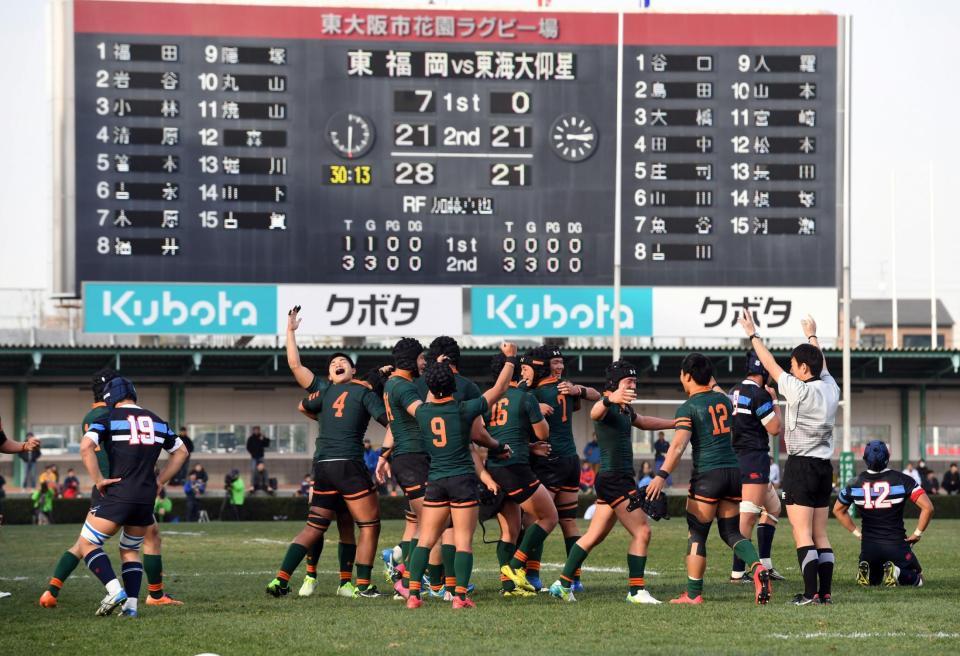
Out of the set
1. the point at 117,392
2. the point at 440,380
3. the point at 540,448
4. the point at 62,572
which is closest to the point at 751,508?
the point at 540,448

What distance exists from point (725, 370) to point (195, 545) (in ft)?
73.2

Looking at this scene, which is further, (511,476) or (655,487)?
(511,476)

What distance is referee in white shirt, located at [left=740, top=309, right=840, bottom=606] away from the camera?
1155 centimetres

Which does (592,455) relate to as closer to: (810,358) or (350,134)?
(350,134)

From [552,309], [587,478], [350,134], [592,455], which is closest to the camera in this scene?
[350,134]

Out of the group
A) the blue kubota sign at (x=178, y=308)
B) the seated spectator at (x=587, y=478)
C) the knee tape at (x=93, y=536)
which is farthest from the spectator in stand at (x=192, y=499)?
the knee tape at (x=93, y=536)

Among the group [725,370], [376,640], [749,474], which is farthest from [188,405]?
[376,640]

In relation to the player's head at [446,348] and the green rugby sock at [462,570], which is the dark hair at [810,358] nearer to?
the player's head at [446,348]

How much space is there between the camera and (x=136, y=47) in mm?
31844

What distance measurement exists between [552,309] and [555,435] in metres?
20.6

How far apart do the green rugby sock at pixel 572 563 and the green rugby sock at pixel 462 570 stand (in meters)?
0.97

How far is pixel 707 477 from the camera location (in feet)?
38.7

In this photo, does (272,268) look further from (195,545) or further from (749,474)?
(749,474)

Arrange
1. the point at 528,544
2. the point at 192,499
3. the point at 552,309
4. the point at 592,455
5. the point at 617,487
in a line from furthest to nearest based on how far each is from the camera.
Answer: the point at 592,455 → the point at 192,499 → the point at 552,309 → the point at 528,544 → the point at 617,487
